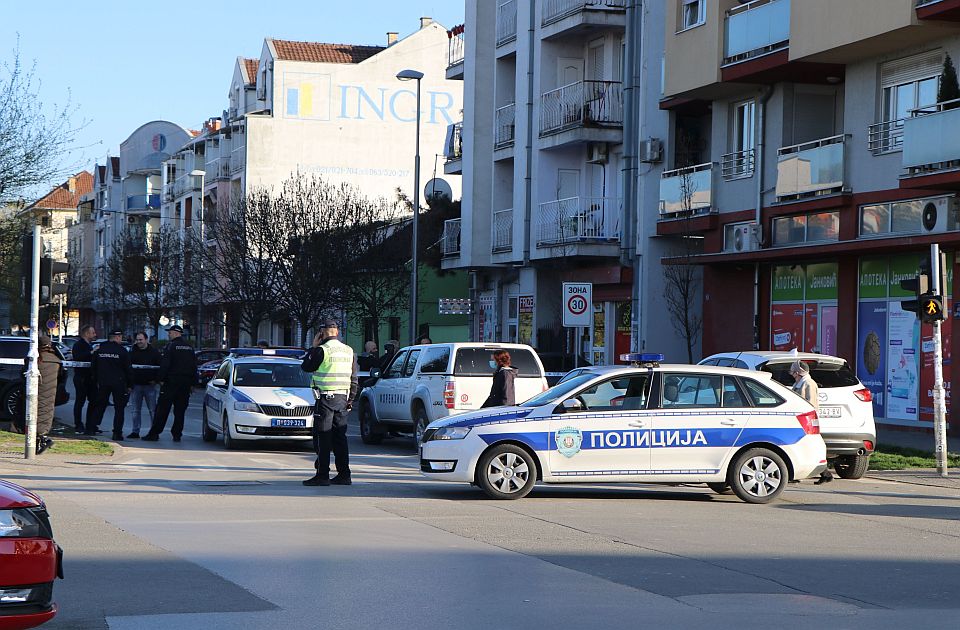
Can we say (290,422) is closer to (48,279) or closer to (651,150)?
(48,279)

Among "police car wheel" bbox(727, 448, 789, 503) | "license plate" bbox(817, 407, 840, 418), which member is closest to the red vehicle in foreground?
"police car wheel" bbox(727, 448, 789, 503)

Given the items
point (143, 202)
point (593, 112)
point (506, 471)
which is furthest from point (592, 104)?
point (143, 202)

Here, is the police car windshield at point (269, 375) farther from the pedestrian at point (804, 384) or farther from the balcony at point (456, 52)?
the balcony at point (456, 52)

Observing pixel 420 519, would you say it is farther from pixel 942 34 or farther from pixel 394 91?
pixel 394 91

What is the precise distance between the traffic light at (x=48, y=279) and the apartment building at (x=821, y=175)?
14.6 metres

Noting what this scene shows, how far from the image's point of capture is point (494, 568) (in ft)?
32.3

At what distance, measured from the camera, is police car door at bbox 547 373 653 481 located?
1445cm

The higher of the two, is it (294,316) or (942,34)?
(942,34)

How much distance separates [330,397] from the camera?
15531 millimetres

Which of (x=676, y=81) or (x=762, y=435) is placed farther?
(x=676, y=81)

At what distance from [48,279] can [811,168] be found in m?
16.1

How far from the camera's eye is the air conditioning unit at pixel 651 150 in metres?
33.8

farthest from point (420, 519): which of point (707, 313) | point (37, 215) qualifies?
point (707, 313)

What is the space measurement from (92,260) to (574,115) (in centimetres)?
9009
